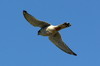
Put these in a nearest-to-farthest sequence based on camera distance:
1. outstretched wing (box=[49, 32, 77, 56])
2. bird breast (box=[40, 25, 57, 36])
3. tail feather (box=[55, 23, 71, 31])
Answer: tail feather (box=[55, 23, 71, 31]) < bird breast (box=[40, 25, 57, 36]) < outstretched wing (box=[49, 32, 77, 56])

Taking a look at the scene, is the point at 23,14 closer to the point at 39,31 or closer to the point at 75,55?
the point at 39,31

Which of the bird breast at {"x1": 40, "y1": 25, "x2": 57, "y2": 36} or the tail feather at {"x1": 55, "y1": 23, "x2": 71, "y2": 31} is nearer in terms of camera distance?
the tail feather at {"x1": 55, "y1": 23, "x2": 71, "y2": 31}

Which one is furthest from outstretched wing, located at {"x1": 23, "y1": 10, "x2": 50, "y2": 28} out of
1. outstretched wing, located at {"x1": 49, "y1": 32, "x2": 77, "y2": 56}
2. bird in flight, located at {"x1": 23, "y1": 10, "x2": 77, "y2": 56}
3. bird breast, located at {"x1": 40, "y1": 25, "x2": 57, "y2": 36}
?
outstretched wing, located at {"x1": 49, "y1": 32, "x2": 77, "y2": 56}

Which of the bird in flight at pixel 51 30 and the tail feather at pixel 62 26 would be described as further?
the bird in flight at pixel 51 30

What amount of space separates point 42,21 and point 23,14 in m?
1.57

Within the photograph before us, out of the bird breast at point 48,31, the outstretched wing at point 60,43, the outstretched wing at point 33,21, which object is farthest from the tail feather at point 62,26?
the outstretched wing at point 60,43

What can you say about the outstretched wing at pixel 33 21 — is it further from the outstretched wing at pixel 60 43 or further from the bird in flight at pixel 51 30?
the outstretched wing at pixel 60 43

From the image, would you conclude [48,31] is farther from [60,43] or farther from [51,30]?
[60,43]

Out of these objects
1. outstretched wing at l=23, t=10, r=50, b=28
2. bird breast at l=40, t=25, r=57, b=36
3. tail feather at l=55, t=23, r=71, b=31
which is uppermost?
outstretched wing at l=23, t=10, r=50, b=28

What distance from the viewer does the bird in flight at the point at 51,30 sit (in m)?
30.9

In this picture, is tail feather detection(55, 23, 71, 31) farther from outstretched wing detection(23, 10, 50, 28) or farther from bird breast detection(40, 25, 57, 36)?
outstretched wing detection(23, 10, 50, 28)

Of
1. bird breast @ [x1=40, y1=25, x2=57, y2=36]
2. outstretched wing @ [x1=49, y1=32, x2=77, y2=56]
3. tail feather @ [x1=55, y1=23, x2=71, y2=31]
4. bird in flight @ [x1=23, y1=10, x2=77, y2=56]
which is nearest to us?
tail feather @ [x1=55, y1=23, x2=71, y2=31]

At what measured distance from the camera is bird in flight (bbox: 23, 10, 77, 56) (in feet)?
101

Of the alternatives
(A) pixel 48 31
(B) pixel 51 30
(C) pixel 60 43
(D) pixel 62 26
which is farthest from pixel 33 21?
(C) pixel 60 43
